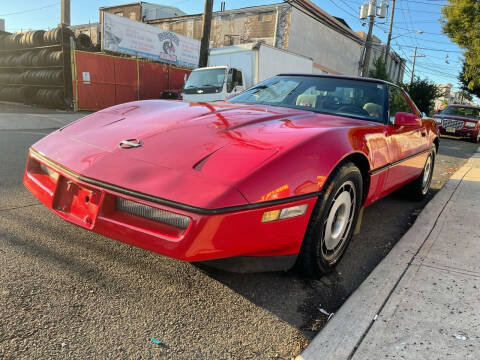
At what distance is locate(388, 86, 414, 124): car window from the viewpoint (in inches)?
128

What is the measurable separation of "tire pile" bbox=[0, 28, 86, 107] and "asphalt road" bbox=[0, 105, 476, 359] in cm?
1344

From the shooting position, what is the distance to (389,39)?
98.2 ft

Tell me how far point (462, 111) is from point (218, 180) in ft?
54.6

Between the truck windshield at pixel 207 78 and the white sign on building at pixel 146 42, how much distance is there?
264 inches

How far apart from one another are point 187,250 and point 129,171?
0.52 meters

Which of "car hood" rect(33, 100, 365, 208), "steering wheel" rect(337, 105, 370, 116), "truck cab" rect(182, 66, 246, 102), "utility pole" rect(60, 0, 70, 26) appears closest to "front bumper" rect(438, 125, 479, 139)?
"truck cab" rect(182, 66, 246, 102)

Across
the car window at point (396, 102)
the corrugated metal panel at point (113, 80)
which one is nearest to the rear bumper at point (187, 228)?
the car window at point (396, 102)

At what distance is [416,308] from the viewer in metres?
1.96

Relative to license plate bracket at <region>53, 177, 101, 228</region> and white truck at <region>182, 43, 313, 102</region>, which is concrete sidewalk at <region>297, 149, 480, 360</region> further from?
white truck at <region>182, 43, 313, 102</region>

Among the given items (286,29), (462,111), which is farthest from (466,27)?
(286,29)

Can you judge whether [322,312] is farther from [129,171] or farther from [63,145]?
[63,145]

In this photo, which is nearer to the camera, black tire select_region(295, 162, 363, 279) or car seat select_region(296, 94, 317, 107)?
black tire select_region(295, 162, 363, 279)

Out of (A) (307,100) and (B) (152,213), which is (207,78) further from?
(B) (152,213)

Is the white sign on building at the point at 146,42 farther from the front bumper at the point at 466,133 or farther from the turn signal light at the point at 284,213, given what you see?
the turn signal light at the point at 284,213
